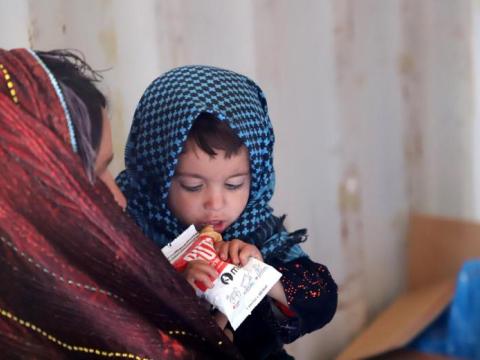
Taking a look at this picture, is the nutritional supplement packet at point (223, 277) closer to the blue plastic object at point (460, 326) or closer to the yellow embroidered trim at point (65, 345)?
the yellow embroidered trim at point (65, 345)

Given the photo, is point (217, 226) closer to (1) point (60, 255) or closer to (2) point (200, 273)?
(2) point (200, 273)

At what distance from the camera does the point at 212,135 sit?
2.06 ft

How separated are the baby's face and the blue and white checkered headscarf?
0.4 inches

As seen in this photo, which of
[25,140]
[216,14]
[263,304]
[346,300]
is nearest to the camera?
[25,140]

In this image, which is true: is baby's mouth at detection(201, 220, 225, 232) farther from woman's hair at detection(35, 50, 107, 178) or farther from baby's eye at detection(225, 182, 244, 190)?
woman's hair at detection(35, 50, 107, 178)

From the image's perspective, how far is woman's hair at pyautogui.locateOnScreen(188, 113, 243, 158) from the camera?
0.62m

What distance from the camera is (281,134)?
3.36 feet

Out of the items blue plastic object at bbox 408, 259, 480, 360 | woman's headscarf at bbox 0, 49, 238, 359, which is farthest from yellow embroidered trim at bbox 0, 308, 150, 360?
blue plastic object at bbox 408, 259, 480, 360

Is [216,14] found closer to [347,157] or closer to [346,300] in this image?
[347,157]

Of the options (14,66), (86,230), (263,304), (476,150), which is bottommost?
(476,150)

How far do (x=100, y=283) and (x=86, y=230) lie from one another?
48 millimetres

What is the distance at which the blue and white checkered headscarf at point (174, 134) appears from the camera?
62 cm

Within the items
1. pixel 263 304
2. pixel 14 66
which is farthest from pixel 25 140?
pixel 263 304

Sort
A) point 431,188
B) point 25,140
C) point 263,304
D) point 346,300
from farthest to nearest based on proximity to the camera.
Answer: point 431,188 < point 346,300 < point 263,304 < point 25,140
